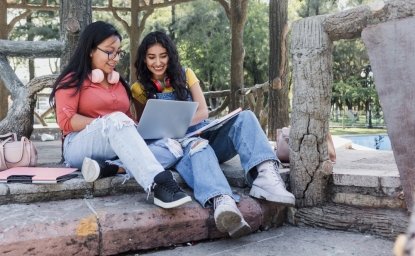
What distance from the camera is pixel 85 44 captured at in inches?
112

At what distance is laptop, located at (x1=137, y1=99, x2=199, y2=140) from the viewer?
252cm

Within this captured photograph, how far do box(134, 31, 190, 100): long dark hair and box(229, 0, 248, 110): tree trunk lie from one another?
537cm

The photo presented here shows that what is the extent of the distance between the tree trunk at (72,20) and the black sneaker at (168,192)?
1.90m

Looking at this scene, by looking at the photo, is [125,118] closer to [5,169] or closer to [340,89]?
[5,169]

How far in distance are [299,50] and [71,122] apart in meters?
1.33

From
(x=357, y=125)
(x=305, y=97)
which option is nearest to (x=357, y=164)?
(x=305, y=97)

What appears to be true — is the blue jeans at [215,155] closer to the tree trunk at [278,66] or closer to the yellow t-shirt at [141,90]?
the yellow t-shirt at [141,90]

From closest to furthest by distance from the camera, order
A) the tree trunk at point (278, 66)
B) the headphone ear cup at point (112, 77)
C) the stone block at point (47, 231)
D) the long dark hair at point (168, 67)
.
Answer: the stone block at point (47, 231)
the headphone ear cup at point (112, 77)
the long dark hair at point (168, 67)
the tree trunk at point (278, 66)

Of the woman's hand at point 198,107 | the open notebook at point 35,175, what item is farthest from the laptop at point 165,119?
the open notebook at point 35,175

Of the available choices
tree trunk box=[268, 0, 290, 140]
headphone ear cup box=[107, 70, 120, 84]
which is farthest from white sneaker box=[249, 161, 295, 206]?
tree trunk box=[268, 0, 290, 140]

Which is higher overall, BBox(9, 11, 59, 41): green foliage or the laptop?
BBox(9, 11, 59, 41): green foliage

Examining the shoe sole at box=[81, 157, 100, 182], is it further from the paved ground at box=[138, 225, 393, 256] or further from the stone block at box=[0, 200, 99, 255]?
the paved ground at box=[138, 225, 393, 256]

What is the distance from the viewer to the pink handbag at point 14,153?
2703 millimetres

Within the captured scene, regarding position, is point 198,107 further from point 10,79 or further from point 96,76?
point 10,79
